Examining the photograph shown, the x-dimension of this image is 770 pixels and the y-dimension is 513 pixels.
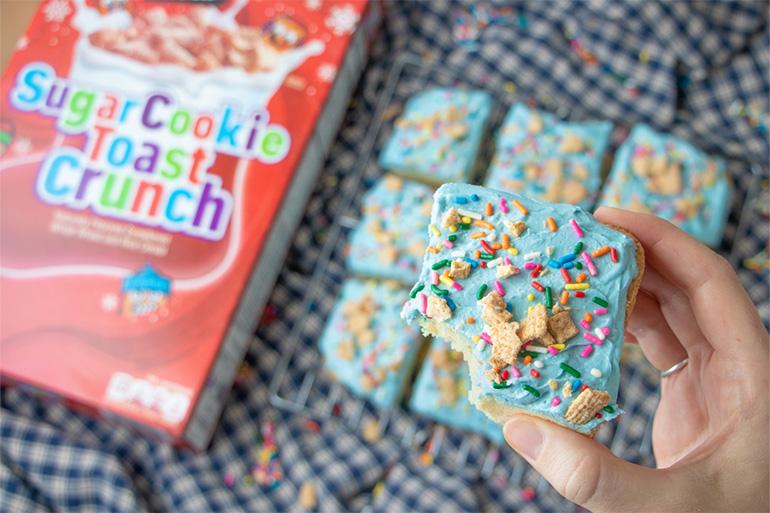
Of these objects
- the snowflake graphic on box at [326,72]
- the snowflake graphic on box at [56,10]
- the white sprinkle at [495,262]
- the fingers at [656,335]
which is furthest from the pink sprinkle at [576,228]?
the snowflake graphic on box at [56,10]

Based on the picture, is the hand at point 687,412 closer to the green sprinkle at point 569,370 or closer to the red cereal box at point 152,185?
the green sprinkle at point 569,370


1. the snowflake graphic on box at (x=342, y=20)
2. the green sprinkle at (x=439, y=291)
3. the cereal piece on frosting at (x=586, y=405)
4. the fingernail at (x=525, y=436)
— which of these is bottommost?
the fingernail at (x=525, y=436)

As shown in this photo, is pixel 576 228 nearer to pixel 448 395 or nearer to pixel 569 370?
pixel 569 370

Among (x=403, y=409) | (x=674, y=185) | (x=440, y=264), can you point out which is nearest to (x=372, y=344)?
(x=403, y=409)

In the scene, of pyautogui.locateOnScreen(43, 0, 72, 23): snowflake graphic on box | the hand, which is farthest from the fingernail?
pyautogui.locateOnScreen(43, 0, 72, 23): snowflake graphic on box

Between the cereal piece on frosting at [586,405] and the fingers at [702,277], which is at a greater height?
the fingers at [702,277]

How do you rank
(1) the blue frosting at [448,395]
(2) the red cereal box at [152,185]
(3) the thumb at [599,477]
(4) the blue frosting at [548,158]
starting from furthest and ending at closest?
(4) the blue frosting at [548,158], (1) the blue frosting at [448,395], (2) the red cereal box at [152,185], (3) the thumb at [599,477]

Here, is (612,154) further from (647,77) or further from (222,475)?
(222,475)
